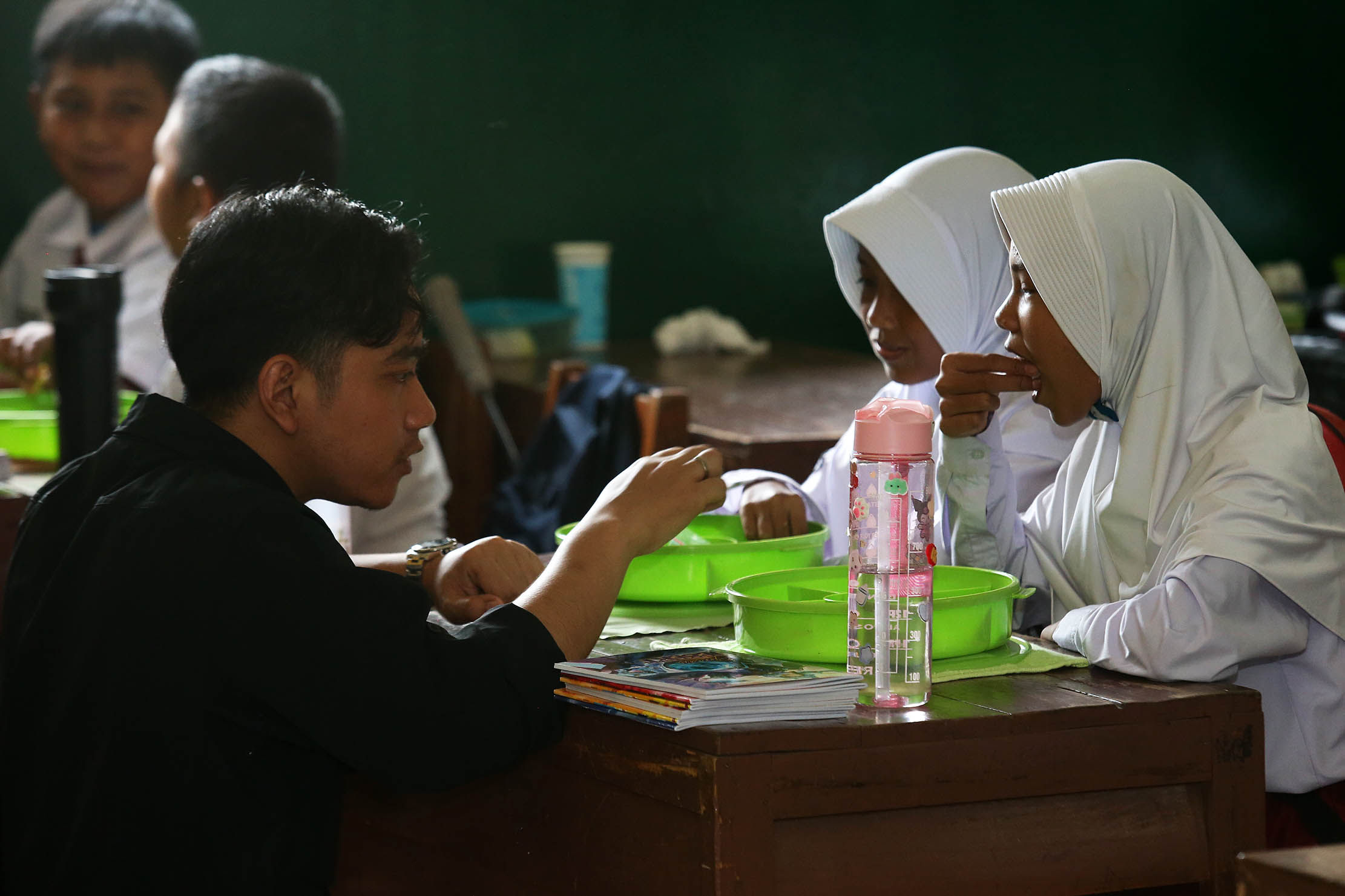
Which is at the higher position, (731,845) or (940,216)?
(940,216)

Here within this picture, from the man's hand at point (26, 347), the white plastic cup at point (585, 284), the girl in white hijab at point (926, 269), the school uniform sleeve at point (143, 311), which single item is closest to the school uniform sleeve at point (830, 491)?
the girl in white hijab at point (926, 269)

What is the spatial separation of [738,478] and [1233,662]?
859 mm

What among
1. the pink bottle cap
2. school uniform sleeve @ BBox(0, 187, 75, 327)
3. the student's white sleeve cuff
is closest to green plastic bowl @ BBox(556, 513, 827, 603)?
the student's white sleeve cuff

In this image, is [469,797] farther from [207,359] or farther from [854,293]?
[854,293]

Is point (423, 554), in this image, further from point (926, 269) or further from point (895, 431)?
point (926, 269)

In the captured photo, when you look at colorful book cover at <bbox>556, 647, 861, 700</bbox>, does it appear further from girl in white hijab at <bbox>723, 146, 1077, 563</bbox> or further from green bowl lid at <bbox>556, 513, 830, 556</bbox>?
girl in white hijab at <bbox>723, 146, 1077, 563</bbox>

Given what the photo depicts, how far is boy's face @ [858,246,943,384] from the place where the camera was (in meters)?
2.18

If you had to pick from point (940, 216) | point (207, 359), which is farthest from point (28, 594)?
point (940, 216)

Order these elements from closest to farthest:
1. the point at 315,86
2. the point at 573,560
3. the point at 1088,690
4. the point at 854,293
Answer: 1. the point at 1088,690
2. the point at 573,560
3. the point at 854,293
4. the point at 315,86

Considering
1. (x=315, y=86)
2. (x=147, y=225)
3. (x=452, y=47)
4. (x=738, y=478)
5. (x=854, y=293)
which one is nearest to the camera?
(x=738, y=478)

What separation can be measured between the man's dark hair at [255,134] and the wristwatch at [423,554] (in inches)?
44.8

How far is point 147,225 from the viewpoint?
13.7 ft

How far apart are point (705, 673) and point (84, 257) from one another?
334 centimetres

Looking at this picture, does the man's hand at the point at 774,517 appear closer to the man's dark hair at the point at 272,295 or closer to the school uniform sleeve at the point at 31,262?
the man's dark hair at the point at 272,295
